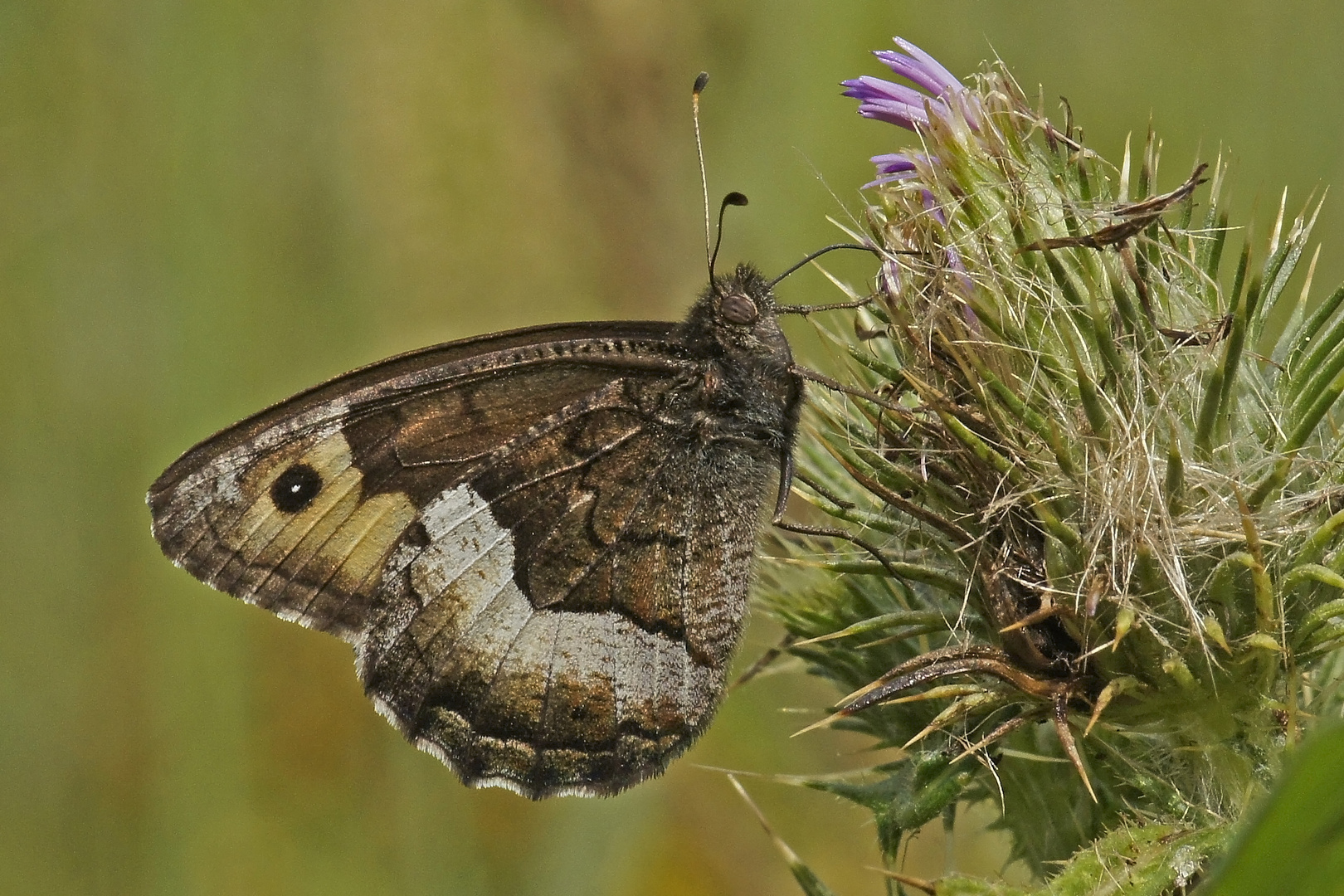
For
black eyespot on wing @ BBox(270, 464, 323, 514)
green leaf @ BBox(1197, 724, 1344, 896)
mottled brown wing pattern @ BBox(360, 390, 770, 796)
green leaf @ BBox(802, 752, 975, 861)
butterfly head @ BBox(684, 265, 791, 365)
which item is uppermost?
black eyespot on wing @ BBox(270, 464, 323, 514)

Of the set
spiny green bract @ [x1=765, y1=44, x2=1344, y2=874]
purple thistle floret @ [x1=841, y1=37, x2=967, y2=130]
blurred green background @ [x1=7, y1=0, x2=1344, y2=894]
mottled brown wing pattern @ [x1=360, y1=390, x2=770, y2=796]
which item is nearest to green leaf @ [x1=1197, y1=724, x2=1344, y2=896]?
spiny green bract @ [x1=765, y1=44, x2=1344, y2=874]

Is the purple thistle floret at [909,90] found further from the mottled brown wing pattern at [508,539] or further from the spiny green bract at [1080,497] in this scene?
the mottled brown wing pattern at [508,539]

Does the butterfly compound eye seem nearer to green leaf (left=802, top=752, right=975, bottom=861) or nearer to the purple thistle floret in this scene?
the purple thistle floret

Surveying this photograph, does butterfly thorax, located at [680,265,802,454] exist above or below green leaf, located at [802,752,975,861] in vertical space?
above

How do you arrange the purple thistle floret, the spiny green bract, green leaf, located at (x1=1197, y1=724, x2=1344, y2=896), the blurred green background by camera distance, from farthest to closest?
1. the blurred green background
2. the purple thistle floret
3. the spiny green bract
4. green leaf, located at (x1=1197, y1=724, x2=1344, y2=896)

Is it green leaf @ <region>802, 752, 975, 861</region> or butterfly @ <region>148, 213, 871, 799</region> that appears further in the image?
butterfly @ <region>148, 213, 871, 799</region>

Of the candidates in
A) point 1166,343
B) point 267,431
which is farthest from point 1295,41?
point 267,431

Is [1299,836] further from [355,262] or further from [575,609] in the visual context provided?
[355,262]
